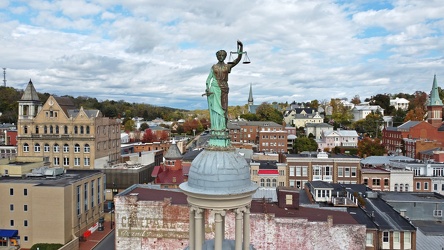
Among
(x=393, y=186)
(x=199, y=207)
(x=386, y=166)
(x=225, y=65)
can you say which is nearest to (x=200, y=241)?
(x=199, y=207)

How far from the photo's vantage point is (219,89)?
8.72 m

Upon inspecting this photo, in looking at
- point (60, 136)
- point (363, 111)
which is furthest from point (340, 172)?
point (363, 111)

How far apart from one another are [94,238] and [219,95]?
116 ft

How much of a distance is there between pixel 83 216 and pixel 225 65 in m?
35.7

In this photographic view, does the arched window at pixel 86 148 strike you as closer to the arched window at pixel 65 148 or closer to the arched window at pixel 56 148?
the arched window at pixel 65 148

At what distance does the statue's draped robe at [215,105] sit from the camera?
8.62 m

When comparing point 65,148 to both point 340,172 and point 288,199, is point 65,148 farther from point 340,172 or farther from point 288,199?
point 288,199

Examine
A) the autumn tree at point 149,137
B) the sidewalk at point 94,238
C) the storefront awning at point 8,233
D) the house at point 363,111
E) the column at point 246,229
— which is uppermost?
the house at point 363,111

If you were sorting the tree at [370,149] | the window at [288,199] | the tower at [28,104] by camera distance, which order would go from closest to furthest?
the window at [288,199] < the tower at [28,104] < the tree at [370,149]

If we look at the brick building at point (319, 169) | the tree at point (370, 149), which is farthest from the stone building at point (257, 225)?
the tree at point (370, 149)

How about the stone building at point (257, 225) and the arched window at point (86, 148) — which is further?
the arched window at point (86, 148)

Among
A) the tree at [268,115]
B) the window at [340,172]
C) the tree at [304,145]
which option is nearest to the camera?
the window at [340,172]

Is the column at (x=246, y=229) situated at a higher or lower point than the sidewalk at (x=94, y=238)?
higher

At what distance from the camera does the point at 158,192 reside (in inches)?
1261
